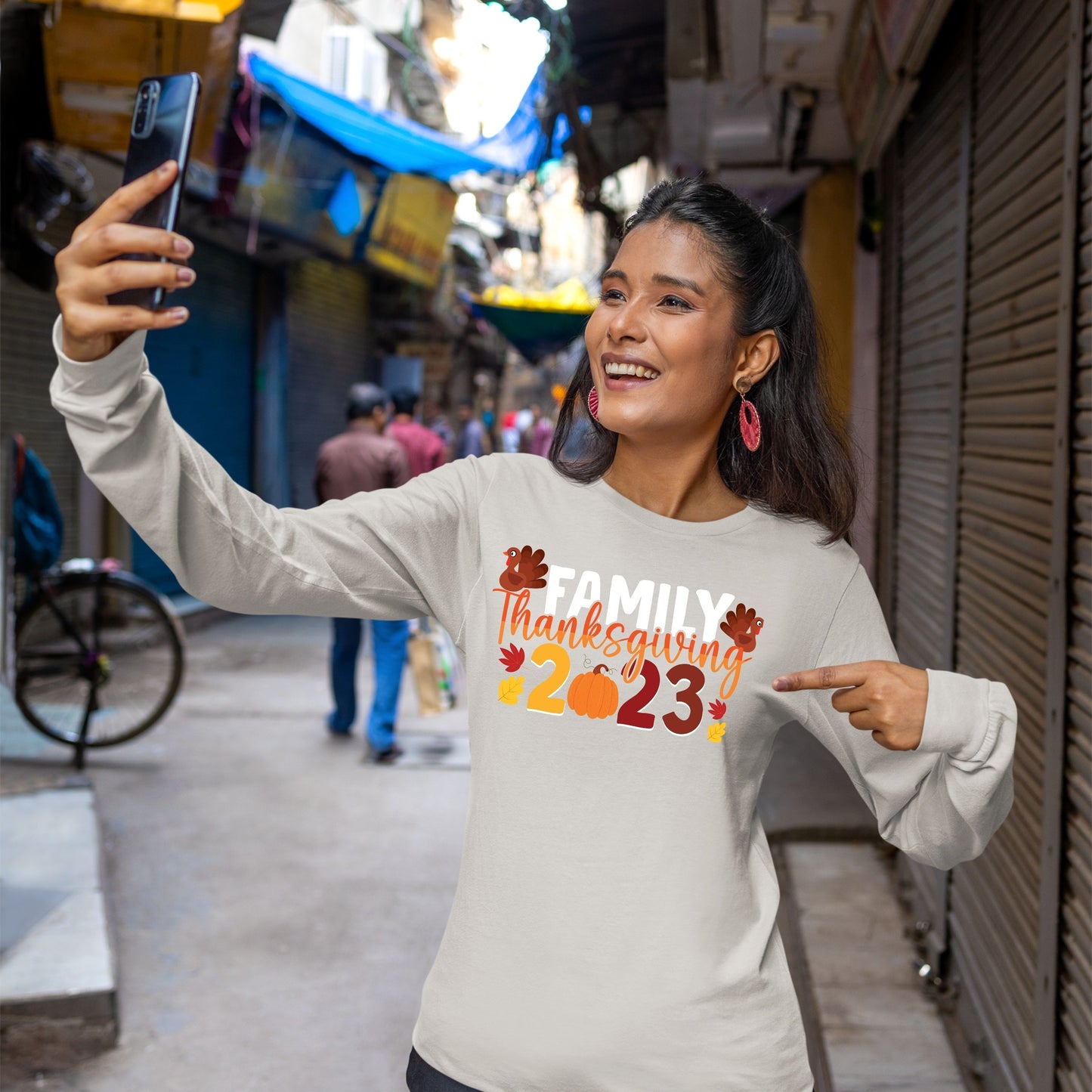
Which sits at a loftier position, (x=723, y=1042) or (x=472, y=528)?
(x=472, y=528)

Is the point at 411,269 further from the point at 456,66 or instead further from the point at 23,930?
the point at 23,930

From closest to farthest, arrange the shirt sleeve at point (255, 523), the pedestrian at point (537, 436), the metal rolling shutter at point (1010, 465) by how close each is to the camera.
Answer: the shirt sleeve at point (255, 523)
the metal rolling shutter at point (1010, 465)
the pedestrian at point (537, 436)

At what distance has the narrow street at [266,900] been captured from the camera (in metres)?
3.62

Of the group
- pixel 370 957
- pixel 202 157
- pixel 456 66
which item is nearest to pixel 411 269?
pixel 202 157

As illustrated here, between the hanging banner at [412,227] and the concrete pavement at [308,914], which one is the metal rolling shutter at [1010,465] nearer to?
the concrete pavement at [308,914]

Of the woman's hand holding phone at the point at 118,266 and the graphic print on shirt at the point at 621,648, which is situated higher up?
the woman's hand holding phone at the point at 118,266

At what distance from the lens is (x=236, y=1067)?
3.55 meters

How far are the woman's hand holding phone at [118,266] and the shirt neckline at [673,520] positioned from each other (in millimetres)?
664

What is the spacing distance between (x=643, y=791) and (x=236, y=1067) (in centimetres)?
253

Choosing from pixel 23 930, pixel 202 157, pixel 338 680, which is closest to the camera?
pixel 23 930

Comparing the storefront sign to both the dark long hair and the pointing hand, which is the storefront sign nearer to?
the dark long hair

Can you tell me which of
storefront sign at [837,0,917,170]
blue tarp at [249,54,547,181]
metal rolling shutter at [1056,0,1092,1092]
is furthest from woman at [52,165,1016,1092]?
blue tarp at [249,54,547,181]

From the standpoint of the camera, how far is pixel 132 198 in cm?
124

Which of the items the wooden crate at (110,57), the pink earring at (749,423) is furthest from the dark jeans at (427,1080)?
the wooden crate at (110,57)
